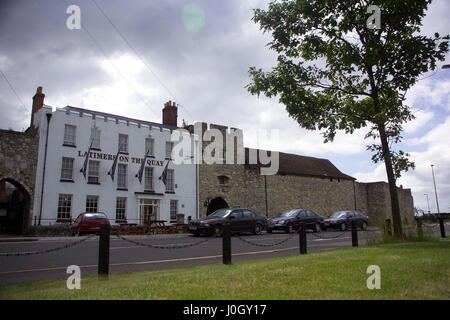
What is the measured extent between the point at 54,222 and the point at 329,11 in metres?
19.8

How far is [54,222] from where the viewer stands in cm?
2183

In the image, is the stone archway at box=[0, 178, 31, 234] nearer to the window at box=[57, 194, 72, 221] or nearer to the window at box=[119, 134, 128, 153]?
the window at box=[57, 194, 72, 221]

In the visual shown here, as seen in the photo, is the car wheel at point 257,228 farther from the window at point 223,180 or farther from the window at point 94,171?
the window at point 94,171

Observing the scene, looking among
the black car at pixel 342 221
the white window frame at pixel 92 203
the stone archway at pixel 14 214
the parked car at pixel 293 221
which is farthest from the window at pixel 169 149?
the black car at pixel 342 221

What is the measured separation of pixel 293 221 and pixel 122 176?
1286 cm

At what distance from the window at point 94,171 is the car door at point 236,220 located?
1036cm

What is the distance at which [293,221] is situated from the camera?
2266cm

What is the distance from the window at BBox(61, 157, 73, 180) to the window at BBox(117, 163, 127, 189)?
3.38m

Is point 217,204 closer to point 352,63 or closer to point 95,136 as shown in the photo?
point 95,136

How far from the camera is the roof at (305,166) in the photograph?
1377 inches

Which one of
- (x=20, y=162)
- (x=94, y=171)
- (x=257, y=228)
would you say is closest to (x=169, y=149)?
(x=94, y=171)
